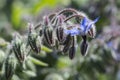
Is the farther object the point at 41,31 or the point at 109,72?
the point at 109,72

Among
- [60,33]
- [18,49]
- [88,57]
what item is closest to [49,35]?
[60,33]

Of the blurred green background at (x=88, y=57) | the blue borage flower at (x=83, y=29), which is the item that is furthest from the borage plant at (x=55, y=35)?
the blurred green background at (x=88, y=57)

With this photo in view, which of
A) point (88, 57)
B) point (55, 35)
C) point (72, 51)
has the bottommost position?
point (72, 51)

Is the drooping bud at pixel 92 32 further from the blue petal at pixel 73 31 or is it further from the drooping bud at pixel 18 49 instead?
the drooping bud at pixel 18 49

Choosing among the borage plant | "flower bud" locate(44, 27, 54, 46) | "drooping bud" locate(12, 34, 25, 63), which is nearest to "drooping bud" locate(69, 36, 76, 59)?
the borage plant

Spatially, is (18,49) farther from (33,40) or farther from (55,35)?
(55,35)

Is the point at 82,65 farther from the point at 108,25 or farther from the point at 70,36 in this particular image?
the point at 108,25

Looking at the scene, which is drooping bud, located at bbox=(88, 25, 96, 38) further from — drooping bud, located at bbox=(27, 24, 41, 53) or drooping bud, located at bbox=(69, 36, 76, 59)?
drooping bud, located at bbox=(27, 24, 41, 53)

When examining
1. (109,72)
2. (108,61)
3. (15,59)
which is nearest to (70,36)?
(15,59)
